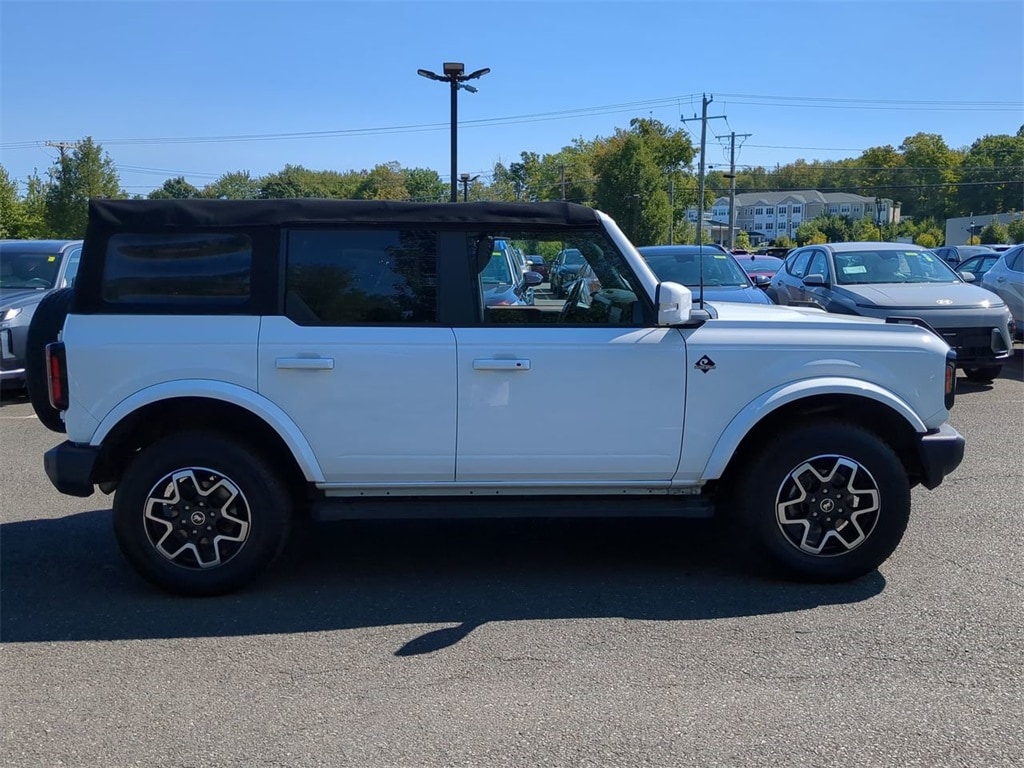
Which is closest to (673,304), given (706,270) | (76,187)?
(706,270)

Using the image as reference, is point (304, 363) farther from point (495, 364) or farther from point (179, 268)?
point (495, 364)

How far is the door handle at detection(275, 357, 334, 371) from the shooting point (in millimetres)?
4520

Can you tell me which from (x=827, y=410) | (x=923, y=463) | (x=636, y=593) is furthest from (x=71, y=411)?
(x=923, y=463)

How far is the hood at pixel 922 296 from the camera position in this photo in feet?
35.3

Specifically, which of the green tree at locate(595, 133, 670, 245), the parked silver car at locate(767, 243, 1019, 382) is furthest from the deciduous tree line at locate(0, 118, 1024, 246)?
the parked silver car at locate(767, 243, 1019, 382)

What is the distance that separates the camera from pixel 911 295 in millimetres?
11039

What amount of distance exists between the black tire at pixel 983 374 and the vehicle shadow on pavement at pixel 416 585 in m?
7.22

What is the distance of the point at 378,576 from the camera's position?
5000 millimetres

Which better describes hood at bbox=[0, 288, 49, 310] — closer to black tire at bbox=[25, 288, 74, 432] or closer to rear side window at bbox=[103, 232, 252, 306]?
black tire at bbox=[25, 288, 74, 432]

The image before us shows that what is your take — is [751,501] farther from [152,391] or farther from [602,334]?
[152,391]

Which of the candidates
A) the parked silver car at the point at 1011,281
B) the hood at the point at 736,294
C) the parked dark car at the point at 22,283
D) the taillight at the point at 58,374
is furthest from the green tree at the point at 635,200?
the taillight at the point at 58,374

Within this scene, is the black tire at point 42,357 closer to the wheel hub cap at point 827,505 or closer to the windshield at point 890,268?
the wheel hub cap at point 827,505

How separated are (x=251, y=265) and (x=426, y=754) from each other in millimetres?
2591

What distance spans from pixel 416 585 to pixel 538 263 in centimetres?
222
